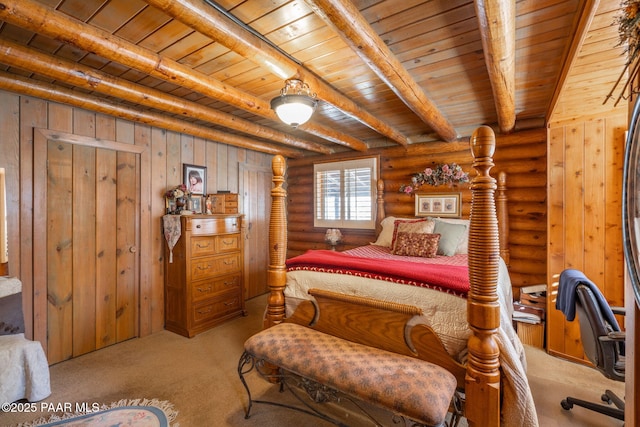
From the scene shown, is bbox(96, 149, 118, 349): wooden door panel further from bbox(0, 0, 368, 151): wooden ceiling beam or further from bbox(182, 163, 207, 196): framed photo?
bbox(0, 0, 368, 151): wooden ceiling beam

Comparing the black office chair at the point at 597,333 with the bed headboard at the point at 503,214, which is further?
the bed headboard at the point at 503,214

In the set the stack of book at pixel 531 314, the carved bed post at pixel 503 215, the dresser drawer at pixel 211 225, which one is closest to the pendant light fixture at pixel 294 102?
the dresser drawer at pixel 211 225

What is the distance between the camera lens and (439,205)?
369cm

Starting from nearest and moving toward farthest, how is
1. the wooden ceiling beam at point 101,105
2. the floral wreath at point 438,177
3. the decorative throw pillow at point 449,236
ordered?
the wooden ceiling beam at point 101,105, the decorative throw pillow at point 449,236, the floral wreath at point 438,177

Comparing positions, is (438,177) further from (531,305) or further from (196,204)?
(196,204)

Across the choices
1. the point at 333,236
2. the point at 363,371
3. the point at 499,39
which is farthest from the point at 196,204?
the point at 499,39

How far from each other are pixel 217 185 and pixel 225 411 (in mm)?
2829

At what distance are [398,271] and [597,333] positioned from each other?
1.28 meters

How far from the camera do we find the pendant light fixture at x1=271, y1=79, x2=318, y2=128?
186cm

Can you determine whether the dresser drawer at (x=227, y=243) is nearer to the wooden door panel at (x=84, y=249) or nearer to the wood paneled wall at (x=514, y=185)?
the wooden door panel at (x=84, y=249)

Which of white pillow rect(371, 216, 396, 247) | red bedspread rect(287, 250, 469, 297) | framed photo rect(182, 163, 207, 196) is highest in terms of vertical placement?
framed photo rect(182, 163, 207, 196)

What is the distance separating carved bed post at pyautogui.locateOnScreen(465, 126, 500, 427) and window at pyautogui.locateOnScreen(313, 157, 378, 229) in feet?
8.98

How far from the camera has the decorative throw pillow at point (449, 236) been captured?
297 centimetres

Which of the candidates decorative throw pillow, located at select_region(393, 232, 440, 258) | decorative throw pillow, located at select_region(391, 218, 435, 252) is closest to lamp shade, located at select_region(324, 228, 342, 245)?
decorative throw pillow, located at select_region(391, 218, 435, 252)
